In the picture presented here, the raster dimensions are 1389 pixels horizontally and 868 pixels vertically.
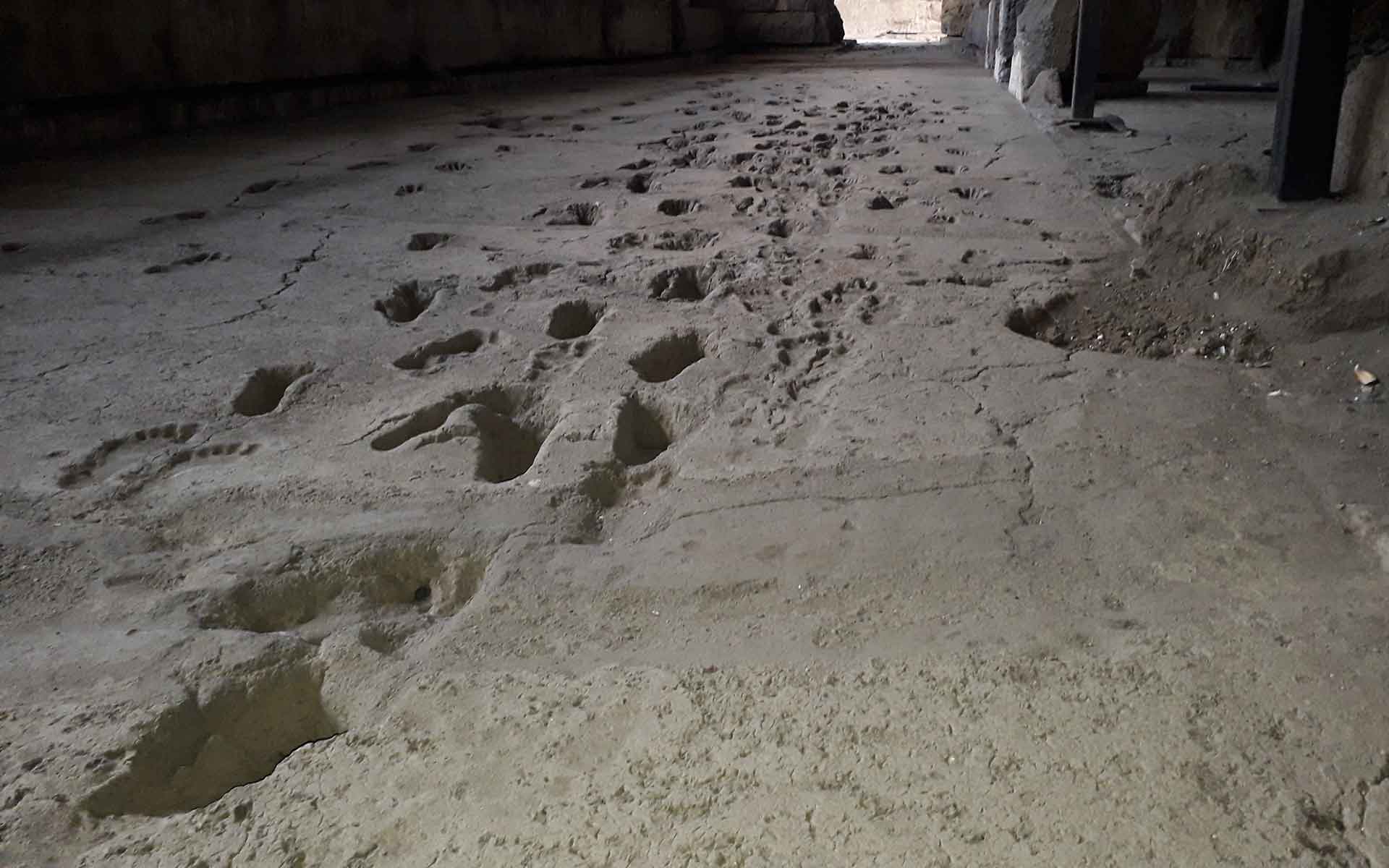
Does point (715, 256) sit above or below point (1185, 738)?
above

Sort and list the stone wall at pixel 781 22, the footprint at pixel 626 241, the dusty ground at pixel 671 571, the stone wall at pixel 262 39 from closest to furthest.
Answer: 1. the dusty ground at pixel 671 571
2. the footprint at pixel 626 241
3. the stone wall at pixel 262 39
4. the stone wall at pixel 781 22

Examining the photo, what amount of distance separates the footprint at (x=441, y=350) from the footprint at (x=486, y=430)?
0.26m

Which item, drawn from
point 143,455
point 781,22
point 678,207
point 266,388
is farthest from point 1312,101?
point 781,22

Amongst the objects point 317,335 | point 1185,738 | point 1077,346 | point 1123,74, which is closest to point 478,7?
point 1123,74

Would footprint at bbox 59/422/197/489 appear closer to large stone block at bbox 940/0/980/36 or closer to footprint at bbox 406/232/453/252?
footprint at bbox 406/232/453/252

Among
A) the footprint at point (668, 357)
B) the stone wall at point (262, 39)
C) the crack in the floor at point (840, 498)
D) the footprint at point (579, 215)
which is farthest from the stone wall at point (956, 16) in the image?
the crack in the floor at point (840, 498)

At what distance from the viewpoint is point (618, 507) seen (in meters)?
1.70

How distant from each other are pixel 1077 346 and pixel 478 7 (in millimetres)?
7057

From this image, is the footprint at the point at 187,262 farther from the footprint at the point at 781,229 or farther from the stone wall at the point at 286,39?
the stone wall at the point at 286,39

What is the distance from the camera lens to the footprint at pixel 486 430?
1.91 metres

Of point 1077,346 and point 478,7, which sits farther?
point 478,7

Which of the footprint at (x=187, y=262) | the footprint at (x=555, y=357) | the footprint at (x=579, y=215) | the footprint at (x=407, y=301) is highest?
the footprint at (x=579, y=215)

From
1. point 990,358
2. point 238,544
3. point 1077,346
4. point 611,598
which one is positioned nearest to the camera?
point 611,598

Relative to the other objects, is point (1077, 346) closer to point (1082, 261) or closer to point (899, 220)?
point (1082, 261)
